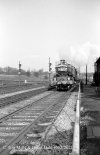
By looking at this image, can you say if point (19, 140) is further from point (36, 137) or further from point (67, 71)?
point (67, 71)

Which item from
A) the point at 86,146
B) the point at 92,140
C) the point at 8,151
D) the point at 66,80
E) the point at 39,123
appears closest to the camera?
the point at 8,151

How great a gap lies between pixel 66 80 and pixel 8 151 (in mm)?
26032

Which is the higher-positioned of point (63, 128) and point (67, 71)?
point (67, 71)

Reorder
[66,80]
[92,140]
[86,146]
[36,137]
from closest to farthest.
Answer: [86,146] → [92,140] → [36,137] → [66,80]

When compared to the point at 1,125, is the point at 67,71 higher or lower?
higher

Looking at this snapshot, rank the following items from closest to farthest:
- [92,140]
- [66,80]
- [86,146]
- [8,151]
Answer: [8,151], [86,146], [92,140], [66,80]

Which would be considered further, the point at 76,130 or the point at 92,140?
the point at 76,130

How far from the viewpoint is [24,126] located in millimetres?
8891

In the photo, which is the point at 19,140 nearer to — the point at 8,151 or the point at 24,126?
the point at 8,151

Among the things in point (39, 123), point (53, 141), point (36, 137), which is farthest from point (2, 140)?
point (39, 123)

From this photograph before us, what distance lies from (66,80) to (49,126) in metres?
22.8

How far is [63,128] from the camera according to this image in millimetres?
8633

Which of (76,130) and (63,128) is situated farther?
(63,128)

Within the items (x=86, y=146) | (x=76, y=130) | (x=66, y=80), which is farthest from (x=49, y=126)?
(x=66, y=80)
